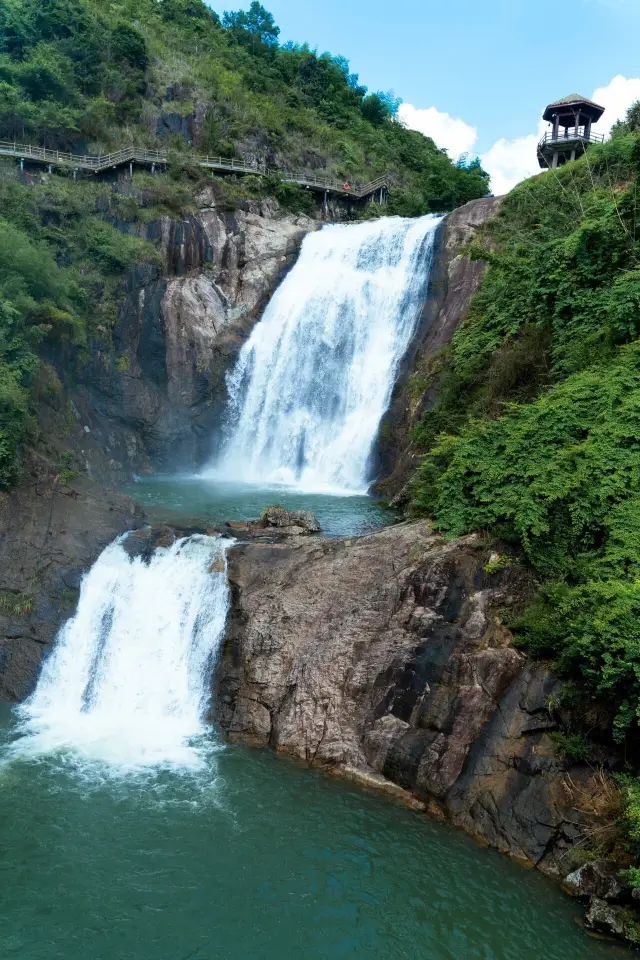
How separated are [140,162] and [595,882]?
118ft

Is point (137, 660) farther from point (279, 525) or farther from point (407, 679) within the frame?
point (407, 679)

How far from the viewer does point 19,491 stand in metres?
17.5

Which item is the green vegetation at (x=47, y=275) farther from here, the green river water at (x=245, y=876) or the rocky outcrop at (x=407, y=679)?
the green river water at (x=245, y=876)

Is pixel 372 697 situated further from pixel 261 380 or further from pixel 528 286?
pixel 261 380

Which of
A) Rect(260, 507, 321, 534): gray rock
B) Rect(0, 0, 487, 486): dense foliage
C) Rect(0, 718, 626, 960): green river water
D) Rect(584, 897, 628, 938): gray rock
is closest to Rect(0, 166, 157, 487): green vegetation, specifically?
Rect(0, 0, 487, 486): dense foliage

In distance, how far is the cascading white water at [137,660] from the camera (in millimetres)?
12719

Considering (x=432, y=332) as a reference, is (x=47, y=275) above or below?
above

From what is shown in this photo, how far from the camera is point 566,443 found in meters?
12.1

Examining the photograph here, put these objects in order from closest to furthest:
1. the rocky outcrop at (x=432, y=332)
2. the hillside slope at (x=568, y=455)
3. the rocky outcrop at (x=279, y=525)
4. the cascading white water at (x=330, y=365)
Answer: the hillside slope at (x=568, y=455) < the rocky outcrop at (x=279, y=525) < the rocky outcrop at (x=432, y=332) < the cascading white water at (x=330, y=365)

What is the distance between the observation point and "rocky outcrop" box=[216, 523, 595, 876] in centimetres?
1014

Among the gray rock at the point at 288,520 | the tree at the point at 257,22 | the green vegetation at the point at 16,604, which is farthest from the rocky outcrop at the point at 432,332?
the tree at the point at 257,22

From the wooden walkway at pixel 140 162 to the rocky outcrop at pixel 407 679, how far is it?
27079mm

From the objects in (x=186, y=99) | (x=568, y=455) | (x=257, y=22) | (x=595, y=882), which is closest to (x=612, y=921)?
(x=595, y=882)

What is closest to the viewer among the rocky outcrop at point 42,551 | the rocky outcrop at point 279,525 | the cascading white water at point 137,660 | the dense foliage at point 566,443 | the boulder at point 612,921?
the boulder at point 612,921
